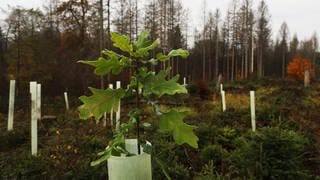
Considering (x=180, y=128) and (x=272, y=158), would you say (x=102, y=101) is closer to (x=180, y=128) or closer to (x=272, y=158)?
(x=180, y=128)

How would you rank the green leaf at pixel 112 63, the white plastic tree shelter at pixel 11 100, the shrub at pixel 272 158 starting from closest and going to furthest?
the green leaf at pixel 112 63 → the shrub at pixel 272 158 → the white plastic tree shelter at pixel 11 100

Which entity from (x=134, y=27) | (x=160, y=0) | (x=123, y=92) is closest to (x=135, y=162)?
(x=123, y=92)

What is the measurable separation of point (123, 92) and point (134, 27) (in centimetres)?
3742

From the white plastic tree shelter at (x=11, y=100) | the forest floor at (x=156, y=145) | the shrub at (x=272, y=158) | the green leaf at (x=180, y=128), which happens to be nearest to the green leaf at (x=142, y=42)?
the green leaf at (x=180, y=128)

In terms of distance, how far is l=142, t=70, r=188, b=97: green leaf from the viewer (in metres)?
1.18

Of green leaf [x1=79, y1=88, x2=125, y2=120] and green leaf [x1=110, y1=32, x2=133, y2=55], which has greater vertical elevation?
green leaf [x1=110, y1=32, x2=133, y2=55]

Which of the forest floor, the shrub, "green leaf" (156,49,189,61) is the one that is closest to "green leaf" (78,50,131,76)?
"green leaf" (156,49,189,61)

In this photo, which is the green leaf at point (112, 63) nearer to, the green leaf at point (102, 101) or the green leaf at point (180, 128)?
the green leaf at point (102, 101)

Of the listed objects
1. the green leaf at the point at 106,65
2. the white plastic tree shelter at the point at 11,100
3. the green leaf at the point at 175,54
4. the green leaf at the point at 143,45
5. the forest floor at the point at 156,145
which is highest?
the green leaf at the point at 143,45

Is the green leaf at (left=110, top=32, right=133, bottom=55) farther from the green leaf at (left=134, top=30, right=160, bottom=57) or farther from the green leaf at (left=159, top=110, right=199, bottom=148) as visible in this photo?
the green leaf at (left=159, top=110, right=199, bottom=148)

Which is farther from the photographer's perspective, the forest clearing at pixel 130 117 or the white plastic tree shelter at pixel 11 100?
the white plastic tree shelter at pixel 11 100

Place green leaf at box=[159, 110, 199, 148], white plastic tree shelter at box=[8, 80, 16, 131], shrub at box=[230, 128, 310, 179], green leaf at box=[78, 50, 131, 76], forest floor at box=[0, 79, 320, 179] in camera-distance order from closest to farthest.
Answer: green leaf at box=[159, 110, 199, 148], green leaf at box=[78, 50, 131, 76], shrub at box=[230, 128, 310, 179], forest floor at box=[0, 79, 320, 179], white plastic tree shelter at box=[8, 80, 16, 131]

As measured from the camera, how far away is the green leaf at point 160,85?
1181mm

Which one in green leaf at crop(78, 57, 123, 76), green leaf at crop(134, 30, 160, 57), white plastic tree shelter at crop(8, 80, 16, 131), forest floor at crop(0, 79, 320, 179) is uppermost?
green leaf at crop(134, 30, 160, 57)
